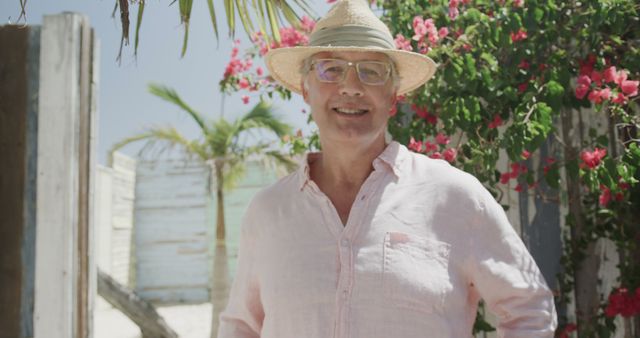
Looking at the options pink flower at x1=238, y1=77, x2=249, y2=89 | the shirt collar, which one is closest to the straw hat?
the shirt collar

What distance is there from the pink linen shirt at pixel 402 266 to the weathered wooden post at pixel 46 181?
7.57 feet

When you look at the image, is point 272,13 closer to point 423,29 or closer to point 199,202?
point 423,29

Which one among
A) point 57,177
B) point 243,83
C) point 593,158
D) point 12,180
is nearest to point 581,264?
point 593,158

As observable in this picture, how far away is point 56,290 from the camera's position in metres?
3.41

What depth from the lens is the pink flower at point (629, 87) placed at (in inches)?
101

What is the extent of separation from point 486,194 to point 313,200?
16.7 inches

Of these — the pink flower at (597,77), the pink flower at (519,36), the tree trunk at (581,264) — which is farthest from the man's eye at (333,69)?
the tree trunk at (581,264)

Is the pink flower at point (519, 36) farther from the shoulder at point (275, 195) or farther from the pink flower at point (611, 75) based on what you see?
the shoulder at point (275, 195)

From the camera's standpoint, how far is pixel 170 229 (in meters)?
13.6

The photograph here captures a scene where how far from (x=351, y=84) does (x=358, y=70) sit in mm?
44

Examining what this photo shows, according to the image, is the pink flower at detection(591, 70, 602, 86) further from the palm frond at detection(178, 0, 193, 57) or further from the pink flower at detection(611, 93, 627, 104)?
the palm frond at detection(178, 0, 193, 57)

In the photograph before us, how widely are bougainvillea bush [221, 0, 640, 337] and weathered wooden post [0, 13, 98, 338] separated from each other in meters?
1.24

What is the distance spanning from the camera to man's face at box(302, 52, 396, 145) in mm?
1552

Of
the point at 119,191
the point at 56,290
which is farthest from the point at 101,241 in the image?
the point at 56,290
